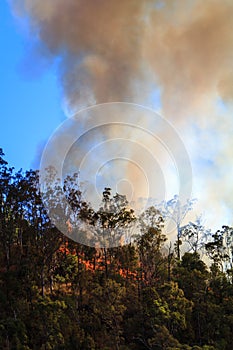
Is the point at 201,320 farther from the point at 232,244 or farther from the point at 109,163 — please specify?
the point at 109,163

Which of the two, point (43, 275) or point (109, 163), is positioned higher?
point (109, 163)

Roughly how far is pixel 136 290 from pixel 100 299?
4.66m

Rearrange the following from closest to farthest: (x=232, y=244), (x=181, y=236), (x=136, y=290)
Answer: (x=136, y=290) < (x=232, y=244) < (x=181, y=236)

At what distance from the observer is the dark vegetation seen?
2081 cm

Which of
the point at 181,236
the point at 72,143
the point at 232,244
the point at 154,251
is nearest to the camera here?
the point at 72,143

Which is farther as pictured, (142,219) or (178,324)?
(142,219)

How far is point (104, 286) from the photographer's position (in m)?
22.7

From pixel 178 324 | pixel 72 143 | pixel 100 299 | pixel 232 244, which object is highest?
pixel 72 143

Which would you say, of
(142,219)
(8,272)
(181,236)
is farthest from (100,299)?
(181,236)

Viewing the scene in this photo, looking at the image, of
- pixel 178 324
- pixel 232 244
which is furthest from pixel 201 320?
pixel 232 244

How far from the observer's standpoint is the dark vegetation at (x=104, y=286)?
2081 centimetres

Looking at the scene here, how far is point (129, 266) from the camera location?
28734 mm

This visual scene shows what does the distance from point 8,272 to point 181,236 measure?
48.9 ft

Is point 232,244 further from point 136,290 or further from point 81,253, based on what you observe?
point 81,253
